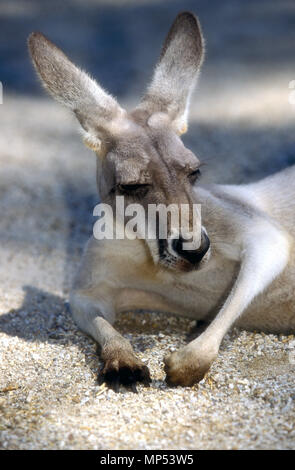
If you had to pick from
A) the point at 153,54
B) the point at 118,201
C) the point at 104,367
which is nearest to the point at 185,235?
the point at 118,201

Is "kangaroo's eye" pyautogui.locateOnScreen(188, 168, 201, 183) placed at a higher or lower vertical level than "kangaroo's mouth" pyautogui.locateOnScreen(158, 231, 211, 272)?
higher

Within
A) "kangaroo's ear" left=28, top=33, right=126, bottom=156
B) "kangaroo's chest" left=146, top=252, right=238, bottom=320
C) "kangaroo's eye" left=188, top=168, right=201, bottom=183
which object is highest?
"kangaroo's ear" left=28, top=33, right=126, bottom=156

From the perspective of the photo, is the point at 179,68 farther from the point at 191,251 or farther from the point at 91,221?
the point at 91,221

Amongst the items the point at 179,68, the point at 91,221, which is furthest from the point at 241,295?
the point at 91,221

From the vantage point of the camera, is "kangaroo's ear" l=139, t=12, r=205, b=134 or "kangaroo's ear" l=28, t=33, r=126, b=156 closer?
Result: "kangaroo's ear" l=28, t=33, r=126, b=156

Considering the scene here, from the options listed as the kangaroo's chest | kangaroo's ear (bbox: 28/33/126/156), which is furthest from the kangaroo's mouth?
kangaroo's ear (bbox: 28/33/126/156)

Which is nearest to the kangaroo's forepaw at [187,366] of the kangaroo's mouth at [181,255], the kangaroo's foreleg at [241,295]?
the kangaroo's foreleg at [241,295]

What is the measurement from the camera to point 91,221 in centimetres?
434

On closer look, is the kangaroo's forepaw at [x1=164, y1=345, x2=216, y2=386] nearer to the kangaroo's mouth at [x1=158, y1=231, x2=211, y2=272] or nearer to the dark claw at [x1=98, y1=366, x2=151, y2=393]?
the dark claw at [x1=98, y1=366, x2=151, y2=393]

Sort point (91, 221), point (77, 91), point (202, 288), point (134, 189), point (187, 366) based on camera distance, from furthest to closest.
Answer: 1. point (91, 221)
2. point (202, 288)
3. point (77, 91)
4. point (134, 189)
5. point (187, 366)

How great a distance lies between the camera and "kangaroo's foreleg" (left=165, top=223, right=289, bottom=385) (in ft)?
7.16

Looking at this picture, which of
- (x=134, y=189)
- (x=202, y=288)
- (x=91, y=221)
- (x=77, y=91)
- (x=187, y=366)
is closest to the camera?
(x=187, y=366)

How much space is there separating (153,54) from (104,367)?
5293 mm

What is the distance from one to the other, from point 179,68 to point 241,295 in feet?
3.41
